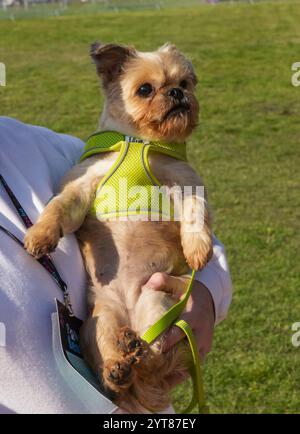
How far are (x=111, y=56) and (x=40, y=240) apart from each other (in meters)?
1.01

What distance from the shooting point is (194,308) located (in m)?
2.31

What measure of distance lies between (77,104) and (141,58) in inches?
330

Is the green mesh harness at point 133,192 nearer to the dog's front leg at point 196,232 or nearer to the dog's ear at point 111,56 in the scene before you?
the dog's front leg at point 196,232

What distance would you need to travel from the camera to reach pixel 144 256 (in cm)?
240

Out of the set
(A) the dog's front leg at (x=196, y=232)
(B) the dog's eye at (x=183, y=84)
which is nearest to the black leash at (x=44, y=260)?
(A) the dog's front leg at (x=196, y=232)

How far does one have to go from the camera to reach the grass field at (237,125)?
463 cm

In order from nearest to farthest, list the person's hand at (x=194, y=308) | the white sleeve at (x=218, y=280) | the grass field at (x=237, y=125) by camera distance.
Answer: the person's hand at (x=194, y=308) < the white sleeve at (x=218, y=280) < the grass field at (x=237, y=125)

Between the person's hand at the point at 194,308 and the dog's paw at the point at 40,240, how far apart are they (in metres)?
0.39

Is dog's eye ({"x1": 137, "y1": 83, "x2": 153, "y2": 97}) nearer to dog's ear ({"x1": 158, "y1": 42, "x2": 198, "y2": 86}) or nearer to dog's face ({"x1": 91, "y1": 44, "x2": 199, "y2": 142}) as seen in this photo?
dog's face ({"x1": 91, "y1": 44, "x2": 199, "y2": 142})

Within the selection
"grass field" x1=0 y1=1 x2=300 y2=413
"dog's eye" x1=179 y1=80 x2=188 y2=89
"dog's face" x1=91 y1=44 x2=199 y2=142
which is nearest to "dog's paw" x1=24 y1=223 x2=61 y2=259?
"dog's face" x1=91 y1=44 x2=199 y2=142

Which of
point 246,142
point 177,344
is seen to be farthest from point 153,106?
point 246,142

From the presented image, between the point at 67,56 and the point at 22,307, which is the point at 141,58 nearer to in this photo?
the point at 22,307

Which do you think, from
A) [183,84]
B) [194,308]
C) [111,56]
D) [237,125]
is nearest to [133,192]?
[194,308]

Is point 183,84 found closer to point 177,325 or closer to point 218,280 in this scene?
point 218,280
